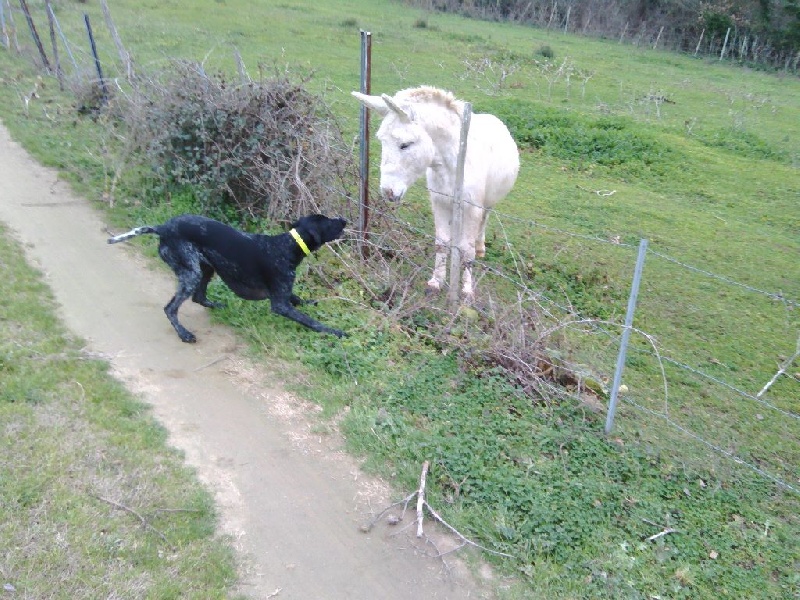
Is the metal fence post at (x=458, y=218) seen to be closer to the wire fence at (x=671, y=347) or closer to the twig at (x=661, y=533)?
the wire fence at (x=671, y=347)

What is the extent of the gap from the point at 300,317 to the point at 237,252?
727 millimetres

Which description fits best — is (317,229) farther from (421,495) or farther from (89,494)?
(89,494)

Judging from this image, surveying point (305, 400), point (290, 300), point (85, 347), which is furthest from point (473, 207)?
point (85, 347)

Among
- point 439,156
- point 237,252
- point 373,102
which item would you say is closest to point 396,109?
point 373,102

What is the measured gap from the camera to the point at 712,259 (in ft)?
28.2

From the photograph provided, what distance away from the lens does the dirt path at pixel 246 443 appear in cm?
344

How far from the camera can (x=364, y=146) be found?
20.6 ft

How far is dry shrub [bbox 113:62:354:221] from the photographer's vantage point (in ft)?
22.8

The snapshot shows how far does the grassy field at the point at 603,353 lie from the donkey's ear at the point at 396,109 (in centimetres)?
159

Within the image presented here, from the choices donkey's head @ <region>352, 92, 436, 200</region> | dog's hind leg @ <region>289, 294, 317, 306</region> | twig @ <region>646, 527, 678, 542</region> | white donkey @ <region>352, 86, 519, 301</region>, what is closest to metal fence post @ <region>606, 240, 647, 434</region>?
twig @ <region>646, 527, 678, 542</region>

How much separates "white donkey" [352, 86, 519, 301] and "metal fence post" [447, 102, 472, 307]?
0.07 metres

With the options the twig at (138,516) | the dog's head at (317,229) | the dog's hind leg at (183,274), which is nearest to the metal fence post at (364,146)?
the dog's head at (317,229)

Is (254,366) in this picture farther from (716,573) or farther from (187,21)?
(187,21)

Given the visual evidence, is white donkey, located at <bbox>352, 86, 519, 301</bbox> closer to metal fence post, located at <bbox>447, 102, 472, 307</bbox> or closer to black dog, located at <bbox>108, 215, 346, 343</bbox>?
metal fence post, located at <bbox>447, 102, 472, 307</bbox>
